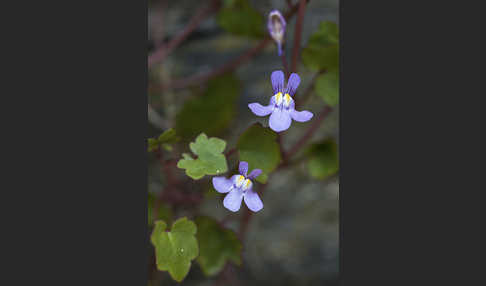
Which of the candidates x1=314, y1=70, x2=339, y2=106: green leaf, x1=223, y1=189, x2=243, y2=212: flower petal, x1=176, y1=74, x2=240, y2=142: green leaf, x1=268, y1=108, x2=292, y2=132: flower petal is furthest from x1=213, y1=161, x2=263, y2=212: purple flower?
x1=176, y1=74, x2=240, y2=142: green leaf

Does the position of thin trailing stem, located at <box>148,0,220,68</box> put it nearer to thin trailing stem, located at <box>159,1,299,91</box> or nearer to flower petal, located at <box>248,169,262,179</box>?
thin trailing stem, located at <box>159,1,299,91</box>

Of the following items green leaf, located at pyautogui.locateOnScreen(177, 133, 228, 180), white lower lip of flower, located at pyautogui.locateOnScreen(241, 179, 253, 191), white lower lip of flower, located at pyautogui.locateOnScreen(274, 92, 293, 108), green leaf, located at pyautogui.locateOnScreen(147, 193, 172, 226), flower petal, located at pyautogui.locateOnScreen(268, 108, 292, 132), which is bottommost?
green leaf, located at pyautogui.locateOnScreen(147, 193, 172, 226)

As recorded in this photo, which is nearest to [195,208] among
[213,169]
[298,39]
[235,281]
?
[235,281]

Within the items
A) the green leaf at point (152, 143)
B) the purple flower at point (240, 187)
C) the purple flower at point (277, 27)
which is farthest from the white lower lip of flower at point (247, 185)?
the purple flower at point (277, 27)

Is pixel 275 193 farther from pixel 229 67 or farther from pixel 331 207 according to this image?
pixel 229 67

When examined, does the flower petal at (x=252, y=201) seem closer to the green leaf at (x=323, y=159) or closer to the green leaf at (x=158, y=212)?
the green leaf at (x=158, y=212)
